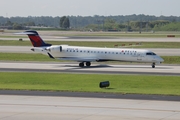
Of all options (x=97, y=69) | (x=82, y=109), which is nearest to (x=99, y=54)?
(x=97, y=69)

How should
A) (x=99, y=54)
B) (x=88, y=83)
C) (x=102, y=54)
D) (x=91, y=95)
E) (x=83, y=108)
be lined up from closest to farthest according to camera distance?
1. (x=83, y=108)
2. (x=91, y=95)
3. (x=88, y=83)
4. (x=102, y=54)
5. (x=99, y=54)

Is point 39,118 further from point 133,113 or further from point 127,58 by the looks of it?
point 127,58

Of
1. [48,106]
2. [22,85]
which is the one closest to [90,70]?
[22,85]

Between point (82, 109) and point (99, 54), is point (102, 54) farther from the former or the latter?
point (82, 109)

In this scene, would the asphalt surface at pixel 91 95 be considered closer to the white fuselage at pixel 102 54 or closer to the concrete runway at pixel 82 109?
the concrete runway at pixel 82 109

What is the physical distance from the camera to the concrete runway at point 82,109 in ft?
98.1

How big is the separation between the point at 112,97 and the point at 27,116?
9.81m

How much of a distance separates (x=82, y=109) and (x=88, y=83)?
15221 millimetres

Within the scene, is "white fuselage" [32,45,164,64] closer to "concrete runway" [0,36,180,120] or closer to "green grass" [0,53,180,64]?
"green grass" [0,53,180,64]

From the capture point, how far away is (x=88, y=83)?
47.6 meters

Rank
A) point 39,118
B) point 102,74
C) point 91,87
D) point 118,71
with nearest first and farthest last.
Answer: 1. point 39,118
2. point 91,87
3. point 102,74
4. point 118,71

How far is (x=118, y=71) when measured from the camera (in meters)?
60.0

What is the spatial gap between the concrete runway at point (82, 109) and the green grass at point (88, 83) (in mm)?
5193

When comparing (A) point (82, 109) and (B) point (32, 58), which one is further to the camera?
(B) point (32, 58)
